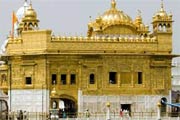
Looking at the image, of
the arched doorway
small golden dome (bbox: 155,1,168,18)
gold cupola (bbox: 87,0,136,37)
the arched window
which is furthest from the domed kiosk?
the arched doorway

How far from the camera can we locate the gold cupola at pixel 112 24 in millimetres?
49719

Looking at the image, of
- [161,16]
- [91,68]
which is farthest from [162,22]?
[91,68]

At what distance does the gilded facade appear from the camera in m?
47.4

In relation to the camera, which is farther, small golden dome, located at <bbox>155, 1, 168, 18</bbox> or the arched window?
small golden dome, located at <bbox>155, 1, 168, 18</bbox>

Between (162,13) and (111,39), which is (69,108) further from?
(162,13)

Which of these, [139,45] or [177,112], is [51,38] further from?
[177,112]

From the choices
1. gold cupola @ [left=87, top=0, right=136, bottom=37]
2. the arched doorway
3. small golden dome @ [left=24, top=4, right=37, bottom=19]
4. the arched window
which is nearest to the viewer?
the arched doorway

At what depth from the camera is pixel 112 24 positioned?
163 ft

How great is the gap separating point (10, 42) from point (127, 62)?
853cm

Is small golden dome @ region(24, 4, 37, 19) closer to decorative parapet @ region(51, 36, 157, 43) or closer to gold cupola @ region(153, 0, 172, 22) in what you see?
decorative parapet @ region(51, 36, 157, 43)

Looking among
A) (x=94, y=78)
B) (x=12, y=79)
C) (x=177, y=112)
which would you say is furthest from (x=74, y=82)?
(x=177, y=112)

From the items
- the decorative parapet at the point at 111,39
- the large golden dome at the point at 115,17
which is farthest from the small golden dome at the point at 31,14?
the large golden dome at the point at 115,17

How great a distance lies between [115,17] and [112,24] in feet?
3.08

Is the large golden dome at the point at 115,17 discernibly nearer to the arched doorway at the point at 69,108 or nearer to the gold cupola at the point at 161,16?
the gold cupola at the point at 161,16
